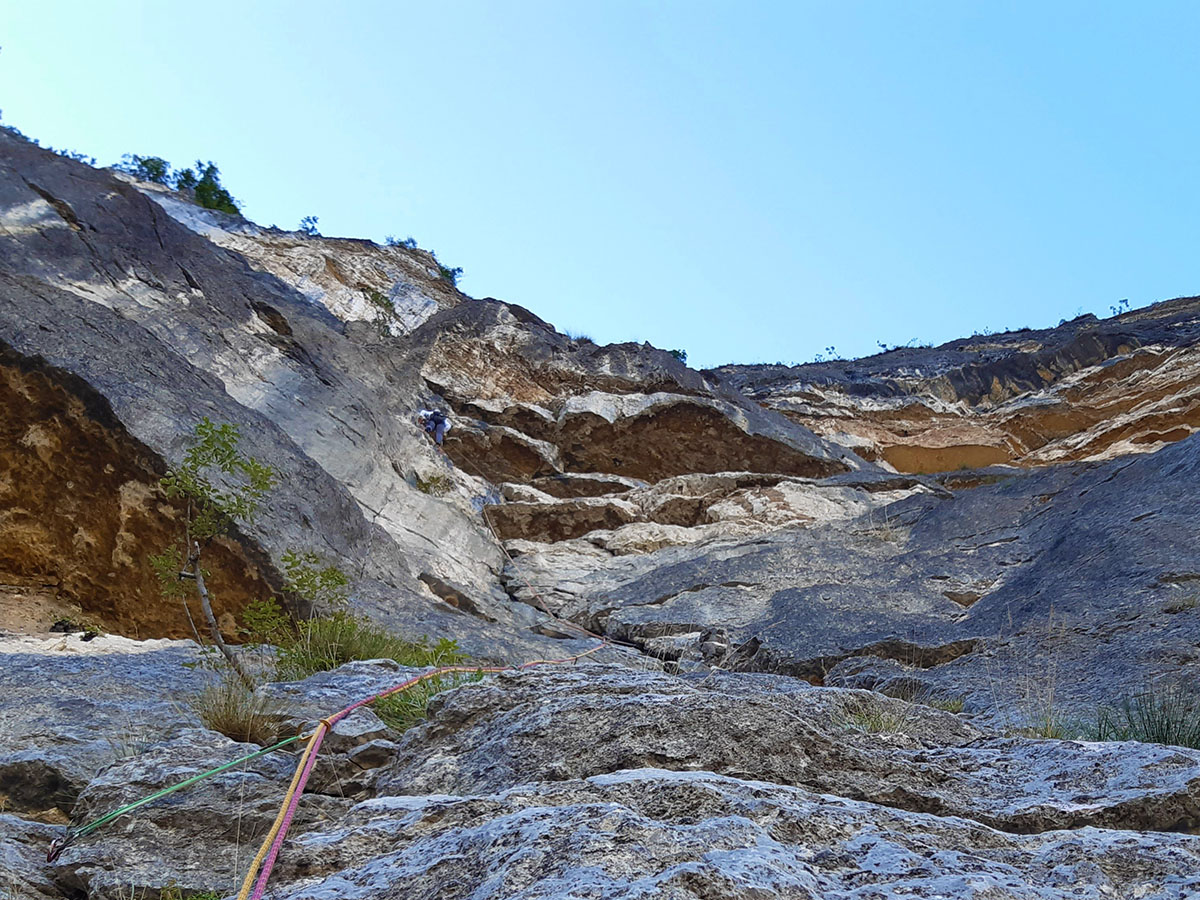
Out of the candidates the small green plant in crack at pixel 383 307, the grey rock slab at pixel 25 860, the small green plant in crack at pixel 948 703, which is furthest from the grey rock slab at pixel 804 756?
the small green plant in crack at pixel 383 307

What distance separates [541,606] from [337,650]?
6195mm

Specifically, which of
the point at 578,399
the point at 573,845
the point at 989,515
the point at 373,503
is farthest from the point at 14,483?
the point at 578,399

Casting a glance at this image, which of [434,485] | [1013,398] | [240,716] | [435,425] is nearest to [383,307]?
[435,425]

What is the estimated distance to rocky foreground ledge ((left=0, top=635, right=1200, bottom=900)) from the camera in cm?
265

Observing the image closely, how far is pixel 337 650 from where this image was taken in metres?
6.87

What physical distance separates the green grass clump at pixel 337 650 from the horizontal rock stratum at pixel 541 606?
617 mm

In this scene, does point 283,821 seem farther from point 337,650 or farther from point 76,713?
point 337,650

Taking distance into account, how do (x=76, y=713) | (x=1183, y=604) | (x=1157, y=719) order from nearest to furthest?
(x=1157, y=719) < (x=76, y=713) < (x=1183, y=604)

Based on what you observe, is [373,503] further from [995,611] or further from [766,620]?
[995,611]

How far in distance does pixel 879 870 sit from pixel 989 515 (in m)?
11.2

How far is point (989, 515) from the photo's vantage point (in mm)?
12953

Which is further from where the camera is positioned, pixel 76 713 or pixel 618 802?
pixel 76 713

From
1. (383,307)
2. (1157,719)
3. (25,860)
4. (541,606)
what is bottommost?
(25,860)

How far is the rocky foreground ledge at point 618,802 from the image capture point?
265 cm
